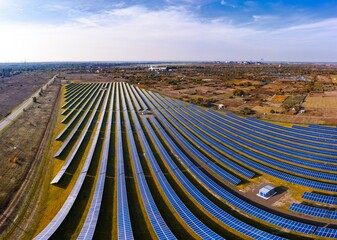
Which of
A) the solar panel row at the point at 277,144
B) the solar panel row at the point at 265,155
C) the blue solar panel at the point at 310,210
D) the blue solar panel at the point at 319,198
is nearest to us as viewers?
the blue solar panel at the point at 310,210

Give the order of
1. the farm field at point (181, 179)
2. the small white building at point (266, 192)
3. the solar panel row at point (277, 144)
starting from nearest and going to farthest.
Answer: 1. the farm field at point (181, 179)
2. the small white building at point (266, 192)
3. the solar panel row at point (277, 144)

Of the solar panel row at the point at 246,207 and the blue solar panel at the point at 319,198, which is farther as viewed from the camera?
the blue solar panel at the point at 319,198

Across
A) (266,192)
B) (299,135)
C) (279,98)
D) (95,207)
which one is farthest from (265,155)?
(279,98)

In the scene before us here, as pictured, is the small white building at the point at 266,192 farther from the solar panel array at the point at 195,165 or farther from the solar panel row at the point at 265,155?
the solar panel row at the point at 265,155

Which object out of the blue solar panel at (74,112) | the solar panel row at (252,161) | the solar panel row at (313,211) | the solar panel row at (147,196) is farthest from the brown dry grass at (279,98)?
the solar panel row at (313,211)

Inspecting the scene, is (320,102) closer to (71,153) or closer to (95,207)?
(71,153)

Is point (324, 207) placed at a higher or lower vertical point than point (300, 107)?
lower

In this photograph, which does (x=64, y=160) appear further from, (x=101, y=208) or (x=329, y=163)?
(x=329, y=163)

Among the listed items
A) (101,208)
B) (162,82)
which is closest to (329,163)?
(101,208)
